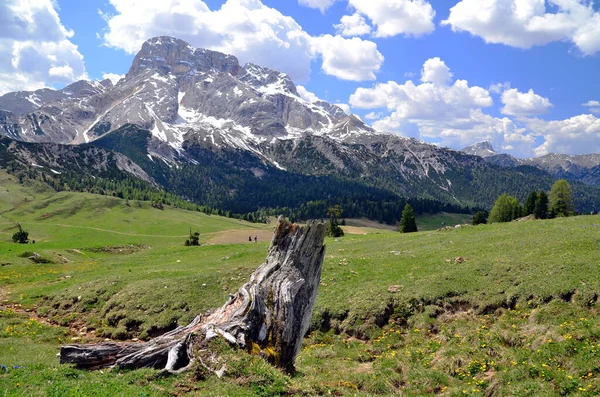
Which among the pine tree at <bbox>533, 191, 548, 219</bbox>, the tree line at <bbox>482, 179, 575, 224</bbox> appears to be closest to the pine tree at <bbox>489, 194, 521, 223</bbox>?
the tree line at <bbox>482, 179, 575, 224</bbox>

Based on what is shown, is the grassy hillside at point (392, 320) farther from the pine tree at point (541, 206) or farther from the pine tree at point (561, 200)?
the pine tree at point (561, 200)

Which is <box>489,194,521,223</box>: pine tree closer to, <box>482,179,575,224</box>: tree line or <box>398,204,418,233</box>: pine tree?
<box>482,179,575,224</box>: tree line

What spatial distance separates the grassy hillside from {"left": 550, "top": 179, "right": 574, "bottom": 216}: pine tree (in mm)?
62952

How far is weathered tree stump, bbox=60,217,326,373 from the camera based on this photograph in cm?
1309

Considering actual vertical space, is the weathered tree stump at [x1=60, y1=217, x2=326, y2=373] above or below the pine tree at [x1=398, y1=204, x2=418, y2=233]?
below

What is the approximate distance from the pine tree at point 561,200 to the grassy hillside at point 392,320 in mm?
62952

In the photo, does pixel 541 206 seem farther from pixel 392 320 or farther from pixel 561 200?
pixel 392 320

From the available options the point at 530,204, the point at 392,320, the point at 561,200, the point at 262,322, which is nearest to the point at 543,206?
the point at 561,200

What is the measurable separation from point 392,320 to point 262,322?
40.7 ft

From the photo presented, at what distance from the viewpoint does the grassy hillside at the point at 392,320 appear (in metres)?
12.7

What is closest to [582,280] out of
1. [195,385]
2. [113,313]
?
[195,385]

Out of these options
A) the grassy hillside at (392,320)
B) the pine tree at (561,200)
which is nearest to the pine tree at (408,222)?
the grassy hillside at (392,320)

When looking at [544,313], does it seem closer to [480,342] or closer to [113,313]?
[480,342]

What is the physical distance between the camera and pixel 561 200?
324 ft
